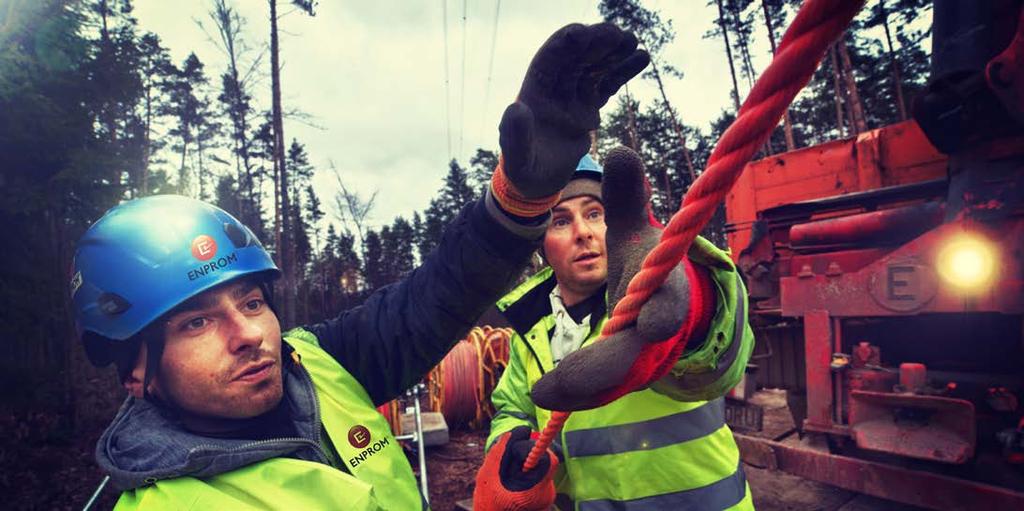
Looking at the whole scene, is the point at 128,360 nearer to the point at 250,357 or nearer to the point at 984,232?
the point at 250,357

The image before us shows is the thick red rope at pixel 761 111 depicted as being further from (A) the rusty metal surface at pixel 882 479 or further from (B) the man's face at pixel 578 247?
(A) the rusty metal surface at pixel 882 479

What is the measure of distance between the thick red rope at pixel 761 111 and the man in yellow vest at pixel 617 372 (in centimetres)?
28

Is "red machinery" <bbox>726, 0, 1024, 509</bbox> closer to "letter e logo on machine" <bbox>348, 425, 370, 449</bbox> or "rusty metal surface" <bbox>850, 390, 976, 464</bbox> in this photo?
"rusty metal surface" <bbox>850, 390, 976, 464</bbox>

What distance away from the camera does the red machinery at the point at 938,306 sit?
3129 mm

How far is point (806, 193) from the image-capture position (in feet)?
20.9

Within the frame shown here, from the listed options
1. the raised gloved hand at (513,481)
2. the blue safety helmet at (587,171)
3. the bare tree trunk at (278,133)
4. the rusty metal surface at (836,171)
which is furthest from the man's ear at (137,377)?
the bare tree trunk at (278,133)

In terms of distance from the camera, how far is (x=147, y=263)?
193 cm

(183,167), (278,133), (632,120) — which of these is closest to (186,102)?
(183,167)

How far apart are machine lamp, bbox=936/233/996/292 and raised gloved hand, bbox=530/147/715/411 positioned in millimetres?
3101

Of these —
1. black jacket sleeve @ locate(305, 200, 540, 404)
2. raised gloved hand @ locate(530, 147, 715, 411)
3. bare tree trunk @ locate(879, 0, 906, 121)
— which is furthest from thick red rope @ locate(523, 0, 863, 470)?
bare tree trunk @ locate(879, 0, 906, 121)

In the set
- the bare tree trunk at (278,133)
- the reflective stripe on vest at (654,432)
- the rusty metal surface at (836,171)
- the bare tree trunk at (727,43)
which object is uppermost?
the bare tree trunk at (727,43)

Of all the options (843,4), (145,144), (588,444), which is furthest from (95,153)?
(145,144)

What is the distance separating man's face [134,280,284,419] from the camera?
5.76 ft

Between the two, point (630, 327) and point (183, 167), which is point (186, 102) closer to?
point (183, 167)
